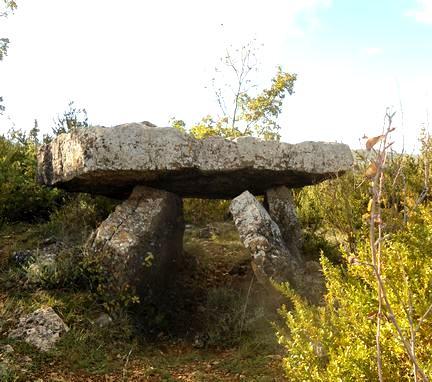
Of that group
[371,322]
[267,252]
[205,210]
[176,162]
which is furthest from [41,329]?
[205,210]

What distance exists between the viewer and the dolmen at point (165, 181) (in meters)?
6.37

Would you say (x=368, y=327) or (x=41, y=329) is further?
(x=41, y=329)

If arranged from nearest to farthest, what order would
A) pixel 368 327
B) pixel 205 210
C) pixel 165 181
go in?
pixel 368 327
pixel 165 181
pixel 205 210

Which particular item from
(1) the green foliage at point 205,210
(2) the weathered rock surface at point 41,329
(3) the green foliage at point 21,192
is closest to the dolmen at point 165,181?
(2) the weathered rock surface at point 41,329

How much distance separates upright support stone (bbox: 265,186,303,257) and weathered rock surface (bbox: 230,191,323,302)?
0.64m

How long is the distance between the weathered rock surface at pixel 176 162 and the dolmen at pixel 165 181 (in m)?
0.01

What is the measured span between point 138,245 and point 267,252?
1.68 m

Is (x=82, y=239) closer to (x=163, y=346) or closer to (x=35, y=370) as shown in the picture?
(x=163, y=346)

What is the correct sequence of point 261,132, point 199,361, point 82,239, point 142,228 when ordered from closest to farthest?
point 199,361 → point 142,228 → point 82,239 → point 261,132

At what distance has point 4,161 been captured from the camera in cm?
893

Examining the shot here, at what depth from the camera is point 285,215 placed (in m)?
7.87

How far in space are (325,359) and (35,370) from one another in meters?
2.74

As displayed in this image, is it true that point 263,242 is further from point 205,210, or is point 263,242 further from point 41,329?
point 205,210

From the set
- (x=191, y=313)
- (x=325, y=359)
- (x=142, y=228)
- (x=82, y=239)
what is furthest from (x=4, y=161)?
(x=325, y=359)
